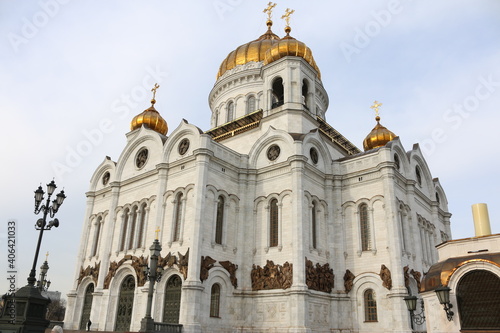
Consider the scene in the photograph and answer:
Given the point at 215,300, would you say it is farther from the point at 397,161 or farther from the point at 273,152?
the point at 397,161

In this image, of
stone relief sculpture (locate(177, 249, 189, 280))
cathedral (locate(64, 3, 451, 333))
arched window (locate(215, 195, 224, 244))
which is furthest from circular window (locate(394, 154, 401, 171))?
stone relief sculpture (locate(177, 249, 189, 280))

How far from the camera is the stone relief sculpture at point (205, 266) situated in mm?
18156

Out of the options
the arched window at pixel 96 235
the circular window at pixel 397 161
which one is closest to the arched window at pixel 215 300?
the arched window at pixel 96 235

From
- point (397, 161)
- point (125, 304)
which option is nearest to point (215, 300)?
point (125, 304)

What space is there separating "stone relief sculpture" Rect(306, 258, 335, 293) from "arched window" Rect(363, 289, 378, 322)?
1.72 metres

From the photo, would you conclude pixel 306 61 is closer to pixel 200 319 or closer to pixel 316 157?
pixel 316 157

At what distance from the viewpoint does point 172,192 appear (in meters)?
21.1

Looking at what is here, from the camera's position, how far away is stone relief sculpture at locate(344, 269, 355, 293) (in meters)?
20.0

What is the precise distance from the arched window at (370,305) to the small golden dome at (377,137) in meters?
9.11

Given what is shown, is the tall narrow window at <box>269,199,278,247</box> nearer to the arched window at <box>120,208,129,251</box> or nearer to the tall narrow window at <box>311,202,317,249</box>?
the tall narrow window at <box>311,202,317,249</box>

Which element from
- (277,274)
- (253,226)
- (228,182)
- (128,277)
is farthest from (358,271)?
(128,277)

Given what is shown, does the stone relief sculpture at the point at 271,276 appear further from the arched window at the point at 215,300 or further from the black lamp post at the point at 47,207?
the black lamp post at the point at 47,207

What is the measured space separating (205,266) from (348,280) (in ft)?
23.8

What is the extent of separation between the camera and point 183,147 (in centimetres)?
2195
